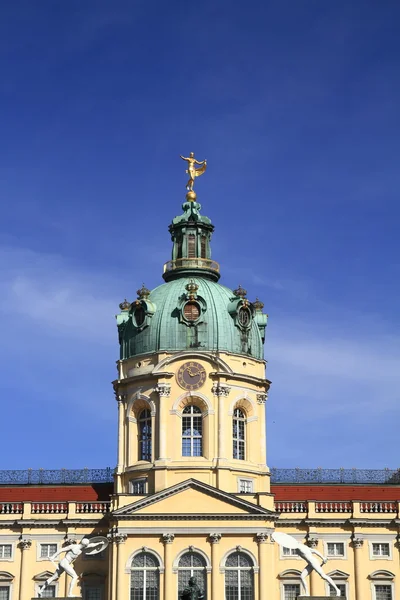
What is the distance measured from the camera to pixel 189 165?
8350 cm

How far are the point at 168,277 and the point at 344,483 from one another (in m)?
19.1

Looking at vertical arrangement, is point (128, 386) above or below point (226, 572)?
above

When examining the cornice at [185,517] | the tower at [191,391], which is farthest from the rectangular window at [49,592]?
the tower at [191,391]

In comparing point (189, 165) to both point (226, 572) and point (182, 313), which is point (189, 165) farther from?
point (226, 572)

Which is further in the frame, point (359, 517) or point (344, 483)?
point (344, 483)

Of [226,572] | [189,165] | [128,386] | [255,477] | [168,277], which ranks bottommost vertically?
[226,572]

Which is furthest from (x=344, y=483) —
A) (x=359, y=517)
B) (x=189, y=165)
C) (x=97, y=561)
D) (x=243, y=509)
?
(x=189, y=165)

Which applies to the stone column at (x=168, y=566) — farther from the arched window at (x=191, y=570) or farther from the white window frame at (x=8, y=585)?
the white window frame at (x=8, y=585)

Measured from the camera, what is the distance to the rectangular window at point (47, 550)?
73250 millimetres

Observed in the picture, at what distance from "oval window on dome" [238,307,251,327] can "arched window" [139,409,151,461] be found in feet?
28.5

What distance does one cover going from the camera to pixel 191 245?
3191 inches

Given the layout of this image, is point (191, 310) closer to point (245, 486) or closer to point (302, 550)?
point (245, 486)

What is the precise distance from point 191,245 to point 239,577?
2391 cm

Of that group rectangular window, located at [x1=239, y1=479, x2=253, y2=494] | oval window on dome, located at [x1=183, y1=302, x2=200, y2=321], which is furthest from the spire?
rectangular window, located at [x1=239, y1=479, x2=253, y2=494]
